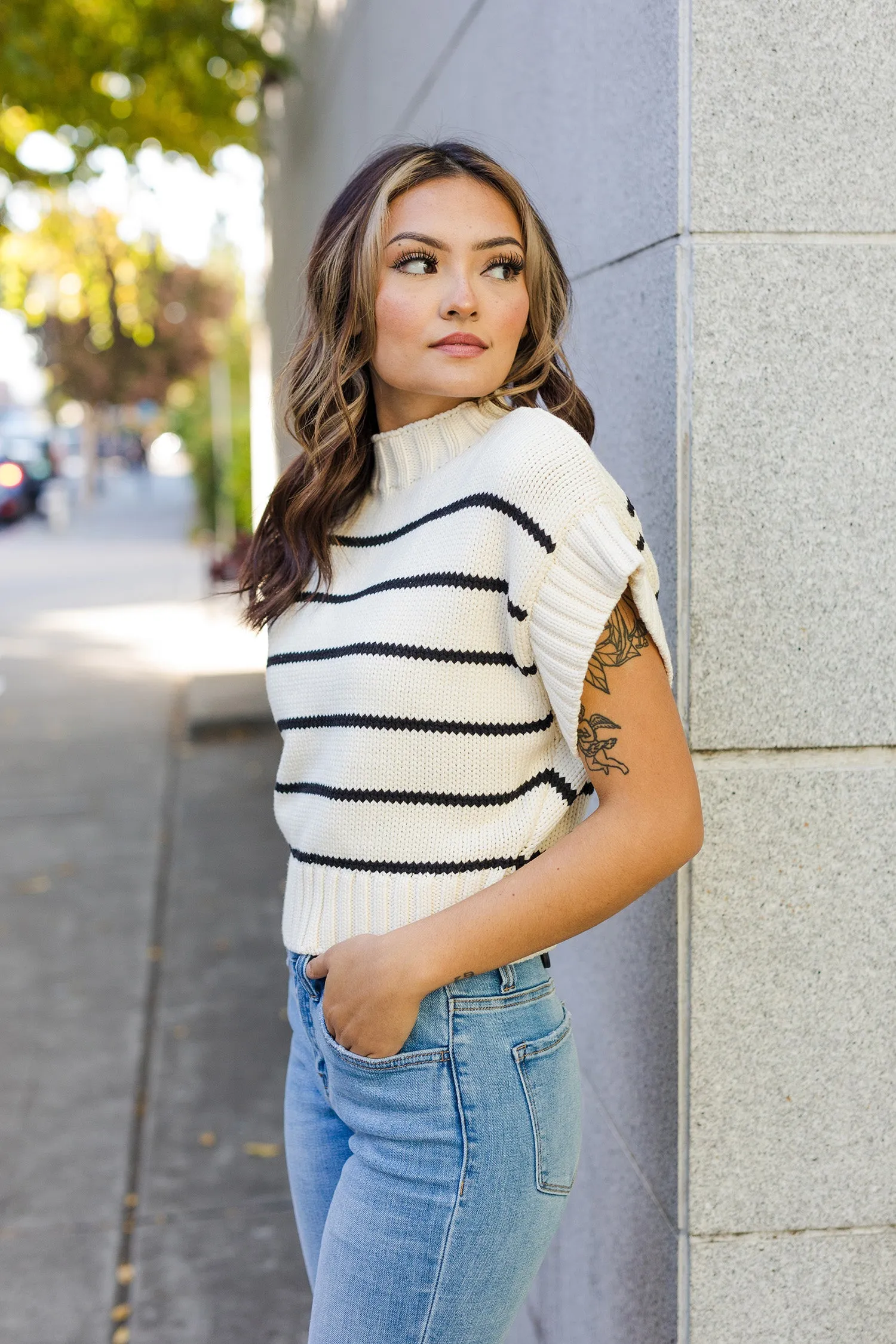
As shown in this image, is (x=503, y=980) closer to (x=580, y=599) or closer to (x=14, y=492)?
(x=580, y=599)

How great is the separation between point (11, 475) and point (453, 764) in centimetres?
2948

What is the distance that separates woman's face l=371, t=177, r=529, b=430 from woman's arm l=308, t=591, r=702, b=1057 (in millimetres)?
391

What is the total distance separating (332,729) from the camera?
1611 mm

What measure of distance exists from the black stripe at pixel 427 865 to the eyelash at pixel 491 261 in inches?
27.8

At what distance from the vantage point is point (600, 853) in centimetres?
143

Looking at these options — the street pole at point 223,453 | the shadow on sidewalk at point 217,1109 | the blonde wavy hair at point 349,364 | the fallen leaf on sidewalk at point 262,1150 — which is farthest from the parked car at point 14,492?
the blonde wavy hair at point 349,364

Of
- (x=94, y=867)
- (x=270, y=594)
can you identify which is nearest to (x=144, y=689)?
(x=94, y=867)

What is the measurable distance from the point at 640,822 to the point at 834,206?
0.87 m

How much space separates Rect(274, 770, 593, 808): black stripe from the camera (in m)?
1.54

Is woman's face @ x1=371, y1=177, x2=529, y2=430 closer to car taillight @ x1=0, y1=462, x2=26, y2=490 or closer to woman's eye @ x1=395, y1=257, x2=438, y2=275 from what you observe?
woman's eye @ x1=395, y1=257, x2=438, y2=275

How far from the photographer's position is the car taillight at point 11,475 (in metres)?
29.0

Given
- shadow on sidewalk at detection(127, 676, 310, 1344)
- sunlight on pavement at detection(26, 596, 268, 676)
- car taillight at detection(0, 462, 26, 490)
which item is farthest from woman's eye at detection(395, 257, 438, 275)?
car taillight at detection(0, 462, 26, 490)

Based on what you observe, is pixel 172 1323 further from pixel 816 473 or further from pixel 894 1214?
pixel 816 473

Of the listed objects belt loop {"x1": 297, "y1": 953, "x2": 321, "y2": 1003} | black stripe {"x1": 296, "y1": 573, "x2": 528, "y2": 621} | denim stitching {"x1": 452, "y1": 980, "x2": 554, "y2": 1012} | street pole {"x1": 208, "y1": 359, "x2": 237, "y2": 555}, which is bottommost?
street pole {"x1": 208, "y1": 359, "x2": 237, "y2": 555}
